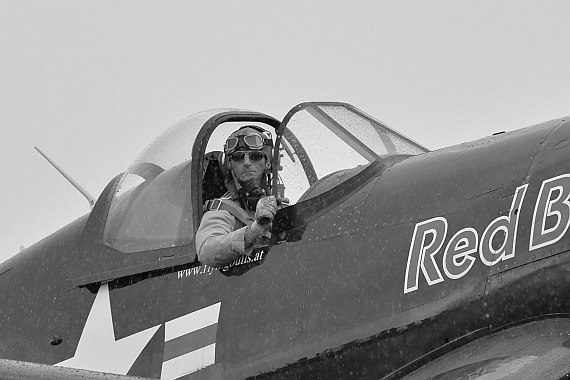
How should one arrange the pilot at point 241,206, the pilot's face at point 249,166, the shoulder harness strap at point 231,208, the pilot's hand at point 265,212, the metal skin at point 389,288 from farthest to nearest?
1. the pilot's face at point 249,166
2. the shoulder harness strap at point 231,208
3. the pilot at point 241,206
4. the pilot's hand at point 265,212
5. the metal skin at point 389,288

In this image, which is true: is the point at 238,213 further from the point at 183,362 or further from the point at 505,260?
the point at 505,260

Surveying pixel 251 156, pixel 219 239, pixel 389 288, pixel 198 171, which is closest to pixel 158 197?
pixel 198 171

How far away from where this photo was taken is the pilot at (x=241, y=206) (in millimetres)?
5387

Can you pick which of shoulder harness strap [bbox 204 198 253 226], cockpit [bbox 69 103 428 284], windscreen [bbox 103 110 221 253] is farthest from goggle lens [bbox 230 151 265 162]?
windscreen [bbox 103 110 221 253]

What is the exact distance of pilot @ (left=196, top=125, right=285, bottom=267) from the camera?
5387mm

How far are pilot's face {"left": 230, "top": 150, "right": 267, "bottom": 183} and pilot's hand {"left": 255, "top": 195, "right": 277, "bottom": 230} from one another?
1.73 feet

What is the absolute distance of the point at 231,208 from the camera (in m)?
5.78

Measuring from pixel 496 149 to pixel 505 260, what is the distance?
635 mm

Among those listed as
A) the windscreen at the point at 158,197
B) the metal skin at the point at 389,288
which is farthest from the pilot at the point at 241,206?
the windscreen at the point at 158,197

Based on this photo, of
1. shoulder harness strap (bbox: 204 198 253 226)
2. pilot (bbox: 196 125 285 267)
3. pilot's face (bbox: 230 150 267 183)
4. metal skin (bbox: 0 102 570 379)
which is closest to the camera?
metal skin (bbox: 0 102 570 379)

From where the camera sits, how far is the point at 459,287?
15.3 feet

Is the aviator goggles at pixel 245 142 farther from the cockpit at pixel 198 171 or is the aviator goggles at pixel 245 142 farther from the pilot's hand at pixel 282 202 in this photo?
the pilot's hand at pixel 282 202

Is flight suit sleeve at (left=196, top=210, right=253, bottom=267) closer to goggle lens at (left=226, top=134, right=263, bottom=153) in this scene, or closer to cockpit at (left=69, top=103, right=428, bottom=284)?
cockpit at (left=69, top=103, right=428, bottom=284)

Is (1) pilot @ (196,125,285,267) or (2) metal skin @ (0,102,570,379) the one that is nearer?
(2) metal skin @ (0,102,570,379)
